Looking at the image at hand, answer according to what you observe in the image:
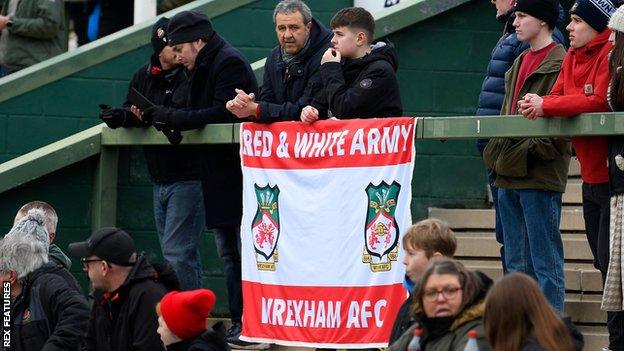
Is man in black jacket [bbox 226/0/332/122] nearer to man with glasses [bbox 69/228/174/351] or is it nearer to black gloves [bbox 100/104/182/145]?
black gloves [bbox 100/104/182/145]

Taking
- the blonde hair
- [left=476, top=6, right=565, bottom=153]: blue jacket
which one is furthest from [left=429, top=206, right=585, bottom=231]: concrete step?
the blonde hair

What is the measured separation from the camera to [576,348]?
21.4 feet

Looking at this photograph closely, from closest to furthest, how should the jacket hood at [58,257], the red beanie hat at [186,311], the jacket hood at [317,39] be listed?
the red beanie hat at [186,311]
the jacket hood at [58,257]
the jacket hood at [317,39]

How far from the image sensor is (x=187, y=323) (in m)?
7.93

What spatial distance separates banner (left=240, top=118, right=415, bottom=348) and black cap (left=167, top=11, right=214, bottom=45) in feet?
3.04

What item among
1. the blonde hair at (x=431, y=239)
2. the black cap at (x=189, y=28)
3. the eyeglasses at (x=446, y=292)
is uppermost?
the black cap at (x=189, y=28)

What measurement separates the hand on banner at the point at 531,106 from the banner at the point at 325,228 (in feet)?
2.64

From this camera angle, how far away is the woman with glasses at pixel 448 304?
22.1 ft

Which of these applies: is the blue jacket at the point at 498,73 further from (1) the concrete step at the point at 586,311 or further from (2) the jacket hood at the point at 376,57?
(1) the concrete step at the point at 586,311

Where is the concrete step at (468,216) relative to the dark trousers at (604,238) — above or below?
above

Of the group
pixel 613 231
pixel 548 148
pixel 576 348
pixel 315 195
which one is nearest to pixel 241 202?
pixel 315 195

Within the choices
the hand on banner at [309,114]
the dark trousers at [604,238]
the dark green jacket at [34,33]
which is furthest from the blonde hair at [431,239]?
the dark green jacket at [34,33]

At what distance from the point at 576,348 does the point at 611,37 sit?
2624 mm

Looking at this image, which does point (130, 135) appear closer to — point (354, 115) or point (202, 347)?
point (354, 115)
